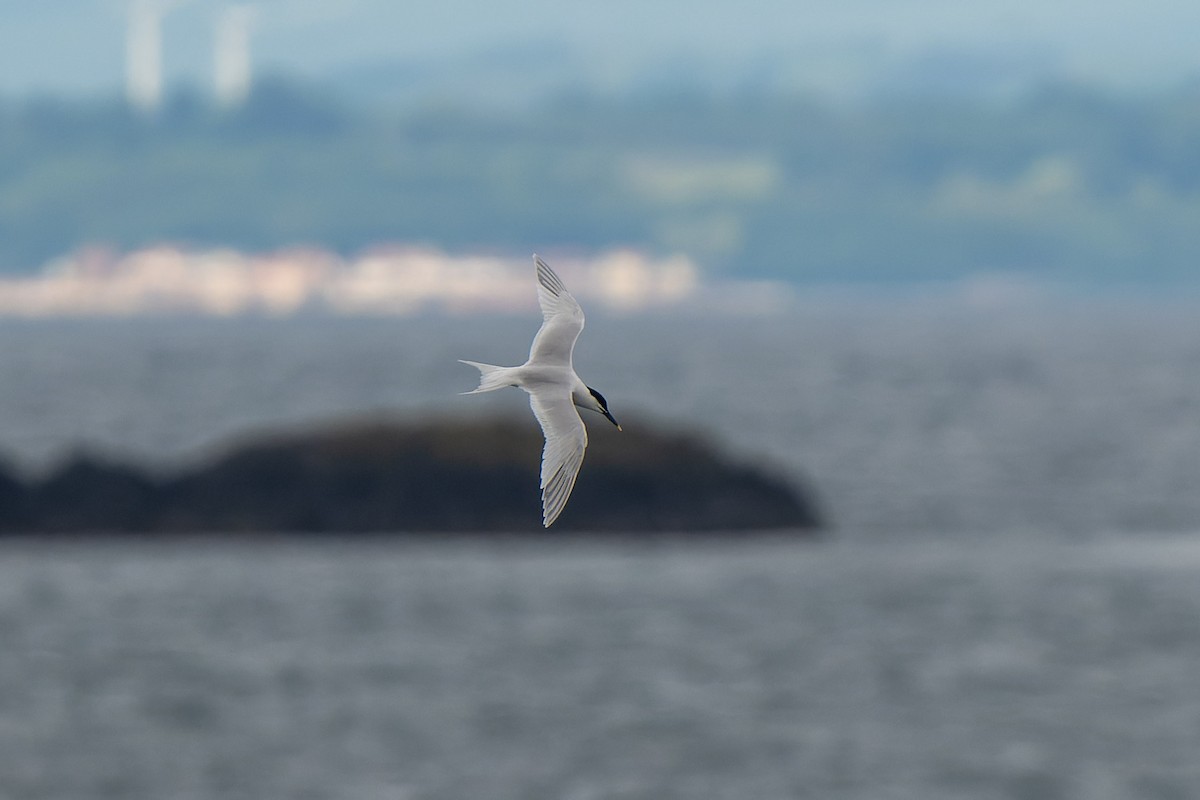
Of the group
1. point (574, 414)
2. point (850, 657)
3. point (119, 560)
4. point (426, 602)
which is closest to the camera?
point (574, 414)

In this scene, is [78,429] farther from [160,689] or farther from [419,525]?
[160,689]

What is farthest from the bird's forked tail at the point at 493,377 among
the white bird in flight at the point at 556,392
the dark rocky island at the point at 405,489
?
the dark rocky island at the point at 405,489

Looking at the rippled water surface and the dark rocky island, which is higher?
the dark rocky island

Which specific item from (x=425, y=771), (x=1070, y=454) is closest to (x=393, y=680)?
(x=425, y=771)

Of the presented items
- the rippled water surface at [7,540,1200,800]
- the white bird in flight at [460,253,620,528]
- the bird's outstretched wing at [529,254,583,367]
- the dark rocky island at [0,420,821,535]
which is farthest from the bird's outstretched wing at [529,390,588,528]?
the dark rocky island at [0,420,821,535]

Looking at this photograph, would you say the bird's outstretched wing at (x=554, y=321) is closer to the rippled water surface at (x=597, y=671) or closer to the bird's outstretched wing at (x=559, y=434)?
the bird's outstretched wing at (x=559, y=434)

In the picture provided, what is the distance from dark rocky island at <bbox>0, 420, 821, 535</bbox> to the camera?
87750 millimetres

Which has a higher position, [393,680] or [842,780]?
[393,680]

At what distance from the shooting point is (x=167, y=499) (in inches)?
3925

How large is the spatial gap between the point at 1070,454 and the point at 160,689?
104m

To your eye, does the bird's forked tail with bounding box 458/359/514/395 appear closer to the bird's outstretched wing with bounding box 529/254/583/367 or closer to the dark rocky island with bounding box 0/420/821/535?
the bird's outstretched wing with bounding box 529/254/583/367

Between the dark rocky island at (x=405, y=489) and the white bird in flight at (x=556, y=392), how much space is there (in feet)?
238

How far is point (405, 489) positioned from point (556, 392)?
83.9 m

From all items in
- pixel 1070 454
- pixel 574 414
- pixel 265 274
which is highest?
pixel 1070 454
